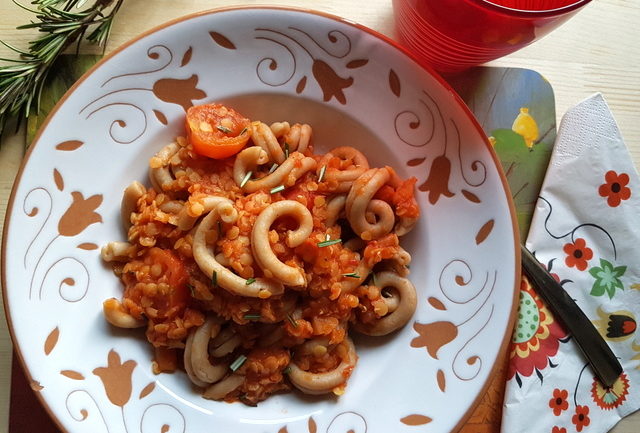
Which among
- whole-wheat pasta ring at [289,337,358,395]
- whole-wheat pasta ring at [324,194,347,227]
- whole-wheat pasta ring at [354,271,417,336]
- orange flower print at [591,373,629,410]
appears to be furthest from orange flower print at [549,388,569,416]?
whole-wheat pasta ring at [324,194,347,227]

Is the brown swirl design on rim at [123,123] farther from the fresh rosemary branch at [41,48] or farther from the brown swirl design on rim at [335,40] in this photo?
the brown swirl design on rim at [335,40]

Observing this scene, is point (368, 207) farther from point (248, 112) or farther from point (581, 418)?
point (581, 418)

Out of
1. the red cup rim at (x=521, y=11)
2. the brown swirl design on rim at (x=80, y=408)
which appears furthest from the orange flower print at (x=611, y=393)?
the brown swirl design on rim at (x=80, y=408)

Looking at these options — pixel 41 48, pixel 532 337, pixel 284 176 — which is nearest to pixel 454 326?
pixel 532 337

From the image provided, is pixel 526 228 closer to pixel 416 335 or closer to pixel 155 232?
pixel 416 335

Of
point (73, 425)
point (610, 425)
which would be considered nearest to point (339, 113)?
point (73, 425)
